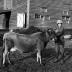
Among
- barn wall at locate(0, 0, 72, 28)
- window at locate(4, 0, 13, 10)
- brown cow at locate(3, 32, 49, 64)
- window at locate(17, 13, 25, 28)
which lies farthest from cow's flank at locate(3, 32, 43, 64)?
window at locate(4, 0, 13, 10)

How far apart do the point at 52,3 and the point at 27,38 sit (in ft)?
51.0

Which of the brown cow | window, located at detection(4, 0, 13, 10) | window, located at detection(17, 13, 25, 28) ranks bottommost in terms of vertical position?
the brown cow

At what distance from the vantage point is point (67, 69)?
6.68 m

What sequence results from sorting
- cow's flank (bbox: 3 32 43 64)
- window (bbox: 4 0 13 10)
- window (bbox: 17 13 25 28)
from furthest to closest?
1. window (bbox: 4 0 13 10)
2. window (bbox: 17 13 25 28)
3. cow's flank (bbox: 3 32 43 64)

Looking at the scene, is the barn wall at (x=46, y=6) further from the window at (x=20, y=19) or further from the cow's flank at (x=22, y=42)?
the cow's flank at (x=22, y=42)

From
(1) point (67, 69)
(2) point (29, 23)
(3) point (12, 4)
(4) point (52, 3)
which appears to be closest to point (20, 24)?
(2) point (29, 23)

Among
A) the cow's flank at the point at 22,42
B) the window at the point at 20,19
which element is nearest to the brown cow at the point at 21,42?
the cow's flank at the point at 22,42

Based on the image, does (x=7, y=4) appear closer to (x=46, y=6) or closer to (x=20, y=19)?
(x=20, y=19)

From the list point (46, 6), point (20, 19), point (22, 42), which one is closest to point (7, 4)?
point (20, 19)

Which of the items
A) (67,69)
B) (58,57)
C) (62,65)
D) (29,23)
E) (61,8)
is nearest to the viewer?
(67,69)

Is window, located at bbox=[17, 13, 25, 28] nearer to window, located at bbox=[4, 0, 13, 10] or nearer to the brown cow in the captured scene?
window, located at bbox=[4, 0, 13, 10]

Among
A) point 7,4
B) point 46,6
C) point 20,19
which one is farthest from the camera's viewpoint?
point 7,4

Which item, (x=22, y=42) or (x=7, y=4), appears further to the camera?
(x=7, y=4)

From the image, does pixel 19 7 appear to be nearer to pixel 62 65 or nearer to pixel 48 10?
pixel 48 10
